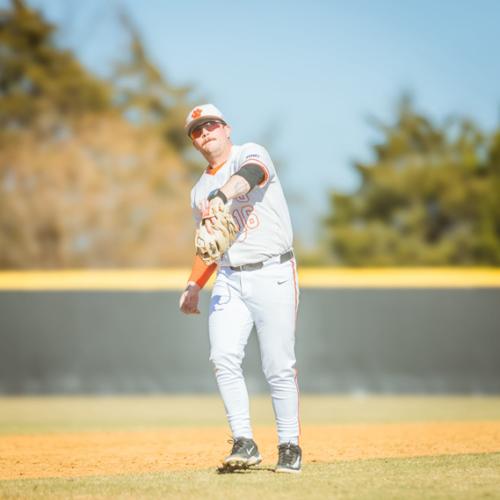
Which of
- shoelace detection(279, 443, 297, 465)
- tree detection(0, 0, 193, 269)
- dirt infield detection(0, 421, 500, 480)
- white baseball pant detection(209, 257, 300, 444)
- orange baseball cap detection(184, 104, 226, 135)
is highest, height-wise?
tree detection(0, 0, 193, 269)

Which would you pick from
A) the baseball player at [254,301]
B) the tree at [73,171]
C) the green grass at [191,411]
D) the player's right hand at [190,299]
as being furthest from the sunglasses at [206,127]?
the tree at [73,171]

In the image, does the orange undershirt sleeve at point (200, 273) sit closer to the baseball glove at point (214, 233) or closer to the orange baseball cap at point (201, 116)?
the baseball glove at point (214, 233)

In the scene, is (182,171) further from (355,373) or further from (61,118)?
(355,373)

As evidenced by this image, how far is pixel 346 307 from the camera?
14.1 metres

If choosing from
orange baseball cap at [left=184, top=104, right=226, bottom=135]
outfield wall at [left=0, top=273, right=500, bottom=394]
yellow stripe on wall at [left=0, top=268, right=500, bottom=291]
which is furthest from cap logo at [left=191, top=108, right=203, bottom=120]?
yellow stripe on wall at [left=0, top=268, right=500, bottom=291]

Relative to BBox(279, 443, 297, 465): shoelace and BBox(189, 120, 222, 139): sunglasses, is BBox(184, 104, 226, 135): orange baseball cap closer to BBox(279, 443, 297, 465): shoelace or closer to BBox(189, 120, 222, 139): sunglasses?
BBox(189, 120, 222, 139): sunglasses

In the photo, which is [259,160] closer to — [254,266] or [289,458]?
[254,266]

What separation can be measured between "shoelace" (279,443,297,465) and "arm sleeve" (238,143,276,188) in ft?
4.21

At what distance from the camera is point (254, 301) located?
505cm

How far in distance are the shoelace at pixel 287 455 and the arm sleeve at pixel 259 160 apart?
4.21ft

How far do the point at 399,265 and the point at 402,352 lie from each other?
20718 millimetres

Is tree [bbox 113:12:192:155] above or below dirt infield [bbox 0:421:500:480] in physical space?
above

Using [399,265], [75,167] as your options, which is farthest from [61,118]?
[399,265]

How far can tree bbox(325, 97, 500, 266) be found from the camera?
34.3 m
